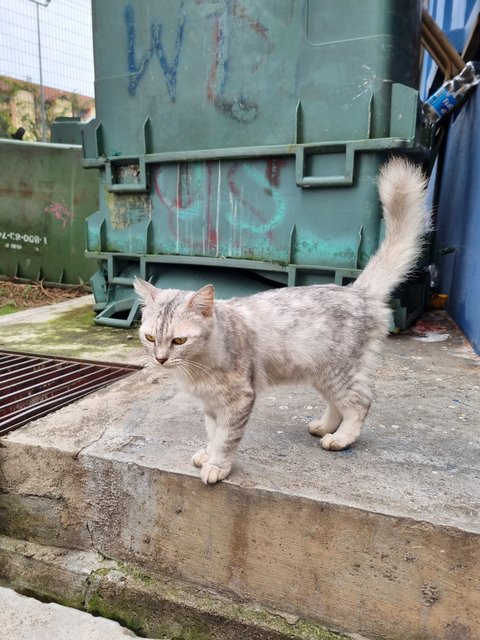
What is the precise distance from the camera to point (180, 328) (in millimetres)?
1752

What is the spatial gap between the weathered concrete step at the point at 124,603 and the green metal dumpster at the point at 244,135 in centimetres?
223

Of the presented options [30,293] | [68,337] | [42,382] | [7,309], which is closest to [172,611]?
[42,382]

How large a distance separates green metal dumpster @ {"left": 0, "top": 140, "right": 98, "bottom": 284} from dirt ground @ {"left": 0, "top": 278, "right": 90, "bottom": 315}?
117mm

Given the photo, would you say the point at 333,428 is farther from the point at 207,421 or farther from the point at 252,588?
the point at 252,588

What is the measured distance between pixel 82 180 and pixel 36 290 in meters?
1.47

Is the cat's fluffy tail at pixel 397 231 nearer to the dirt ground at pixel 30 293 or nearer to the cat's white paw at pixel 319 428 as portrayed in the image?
the cat's white paw at pixel 319 428

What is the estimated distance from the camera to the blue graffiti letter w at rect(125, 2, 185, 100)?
3.72 m

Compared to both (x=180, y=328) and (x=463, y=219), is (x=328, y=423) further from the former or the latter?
(x=463, y=219)

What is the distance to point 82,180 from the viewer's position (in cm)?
578

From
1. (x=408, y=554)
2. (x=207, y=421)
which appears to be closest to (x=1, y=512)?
(x=207, y=421)

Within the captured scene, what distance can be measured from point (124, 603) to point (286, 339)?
1.27 metres

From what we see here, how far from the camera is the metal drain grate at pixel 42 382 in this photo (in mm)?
2496

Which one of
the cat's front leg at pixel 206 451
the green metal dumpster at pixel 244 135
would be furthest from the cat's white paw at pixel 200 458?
the green metal dumpster at pixel 244 135

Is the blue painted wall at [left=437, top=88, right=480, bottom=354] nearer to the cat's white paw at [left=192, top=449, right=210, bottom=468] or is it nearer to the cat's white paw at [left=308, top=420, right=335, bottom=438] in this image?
the cat's white paw at [left=308, top=420, right=335, bottom=438]
